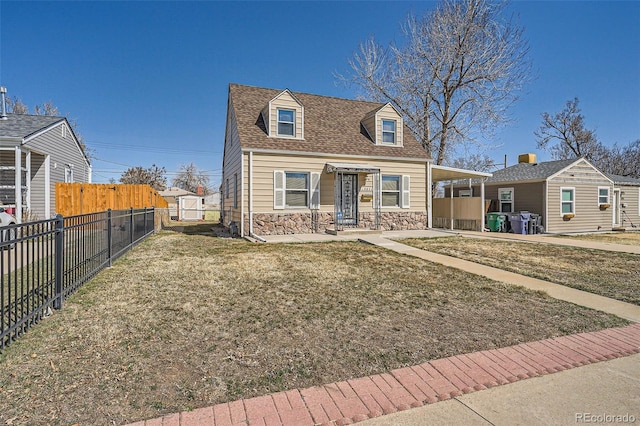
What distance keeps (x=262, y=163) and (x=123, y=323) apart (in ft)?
30.9

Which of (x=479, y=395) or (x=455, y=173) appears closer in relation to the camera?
(x=479, y=395)

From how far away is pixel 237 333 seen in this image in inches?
136

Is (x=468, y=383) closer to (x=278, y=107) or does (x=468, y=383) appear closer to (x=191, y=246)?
(x=191, y=246)

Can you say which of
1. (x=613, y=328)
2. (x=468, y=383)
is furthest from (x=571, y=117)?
(x=468, y=383)

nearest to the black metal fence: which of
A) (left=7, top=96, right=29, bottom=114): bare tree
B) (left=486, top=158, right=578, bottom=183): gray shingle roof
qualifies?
(left=486, top=158, right=578, bottom=183): gray shingle roof

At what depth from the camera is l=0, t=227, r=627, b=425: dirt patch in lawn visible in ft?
7.80

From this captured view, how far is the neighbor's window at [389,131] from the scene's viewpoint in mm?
15141

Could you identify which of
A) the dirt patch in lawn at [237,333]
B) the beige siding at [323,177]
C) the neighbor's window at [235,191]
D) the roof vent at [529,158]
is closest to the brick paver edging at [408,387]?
the dirt patch in lawn at [237,333]

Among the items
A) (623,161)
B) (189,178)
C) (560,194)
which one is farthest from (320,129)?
(189,178)

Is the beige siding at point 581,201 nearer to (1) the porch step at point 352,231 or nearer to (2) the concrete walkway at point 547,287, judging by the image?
(1) the porch step at point 352,231

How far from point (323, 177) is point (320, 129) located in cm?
239

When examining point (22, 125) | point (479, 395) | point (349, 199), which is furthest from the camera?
point (22, 125)

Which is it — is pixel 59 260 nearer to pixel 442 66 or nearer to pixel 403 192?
pixel 403 192

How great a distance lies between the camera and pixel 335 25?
52.0 feet
